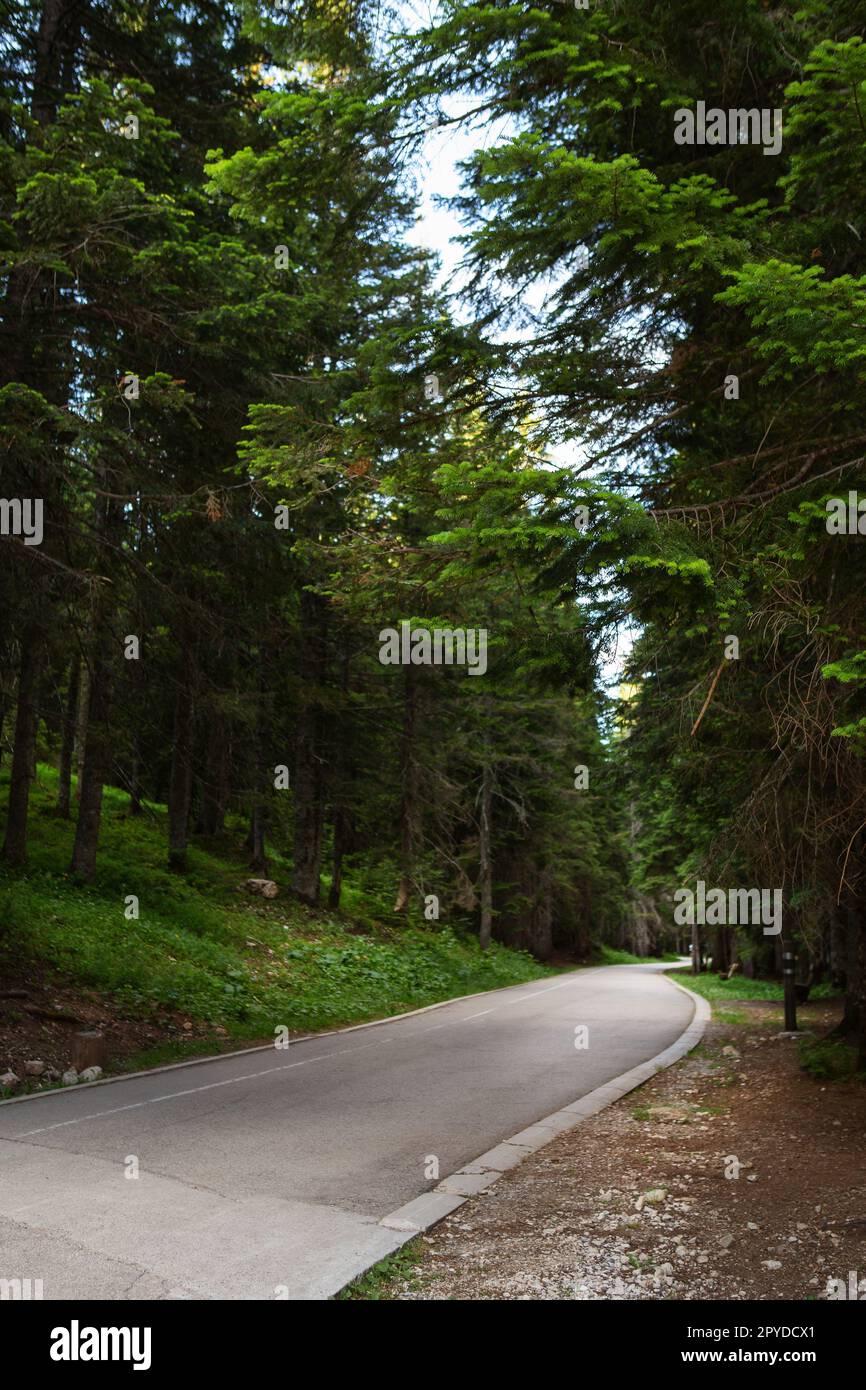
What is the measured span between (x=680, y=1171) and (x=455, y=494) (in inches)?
216

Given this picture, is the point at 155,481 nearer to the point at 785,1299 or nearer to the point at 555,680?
the point at 555,680

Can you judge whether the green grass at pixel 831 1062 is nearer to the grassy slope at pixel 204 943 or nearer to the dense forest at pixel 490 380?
the dense forest at pixel 490 380

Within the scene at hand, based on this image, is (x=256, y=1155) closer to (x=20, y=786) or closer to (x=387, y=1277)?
(x=387, y=1277)

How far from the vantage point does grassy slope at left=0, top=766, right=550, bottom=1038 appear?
1334 centimetres

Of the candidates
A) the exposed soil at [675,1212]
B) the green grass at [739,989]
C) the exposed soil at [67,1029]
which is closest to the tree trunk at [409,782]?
the green grass at [739,989]

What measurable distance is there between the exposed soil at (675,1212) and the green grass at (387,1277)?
0.04 m

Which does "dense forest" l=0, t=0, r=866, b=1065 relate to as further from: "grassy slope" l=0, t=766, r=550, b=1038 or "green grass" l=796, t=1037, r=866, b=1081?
"grassy slope" l=0, t=766, r=550, b=1038

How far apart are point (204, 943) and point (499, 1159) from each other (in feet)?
33.6

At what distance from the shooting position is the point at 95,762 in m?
16.2

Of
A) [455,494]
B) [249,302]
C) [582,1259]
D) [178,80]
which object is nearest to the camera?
[582,1259]

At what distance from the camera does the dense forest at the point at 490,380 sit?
5.21 meters

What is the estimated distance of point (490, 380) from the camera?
21.7 ft

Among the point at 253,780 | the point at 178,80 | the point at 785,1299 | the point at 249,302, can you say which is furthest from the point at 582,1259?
the point at 253,780

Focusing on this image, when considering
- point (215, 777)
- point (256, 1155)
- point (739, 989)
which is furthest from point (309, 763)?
point (739, 989)
